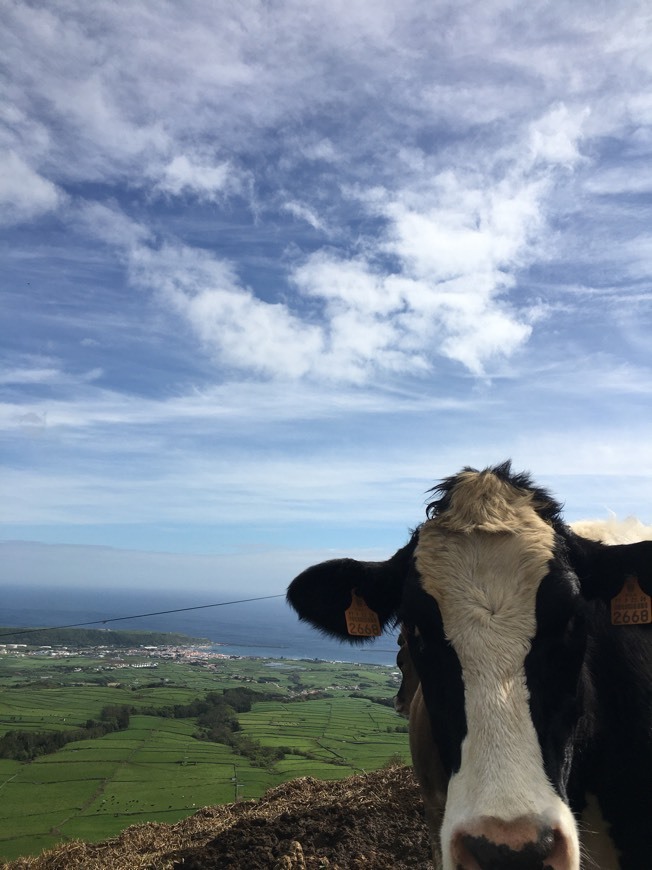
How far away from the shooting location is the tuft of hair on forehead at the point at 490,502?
11.9ft

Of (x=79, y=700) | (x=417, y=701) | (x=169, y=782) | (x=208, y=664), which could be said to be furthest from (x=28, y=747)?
(x=208, y=664)

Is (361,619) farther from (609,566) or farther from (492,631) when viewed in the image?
(609,566)

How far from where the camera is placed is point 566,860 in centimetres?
236

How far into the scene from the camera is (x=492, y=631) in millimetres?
3041

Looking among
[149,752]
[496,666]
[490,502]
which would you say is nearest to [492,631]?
[496,666]

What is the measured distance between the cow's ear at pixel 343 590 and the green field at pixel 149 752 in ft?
43.5

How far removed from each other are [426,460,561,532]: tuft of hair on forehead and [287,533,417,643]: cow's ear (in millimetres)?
536

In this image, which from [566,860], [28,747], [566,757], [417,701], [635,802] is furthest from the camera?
[28,747]

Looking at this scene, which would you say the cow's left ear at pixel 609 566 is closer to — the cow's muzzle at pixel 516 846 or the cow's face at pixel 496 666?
the cow's face at pixel 496 666

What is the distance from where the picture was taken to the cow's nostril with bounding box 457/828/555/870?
2.30 meters

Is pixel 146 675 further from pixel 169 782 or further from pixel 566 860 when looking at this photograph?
pixel 566 860

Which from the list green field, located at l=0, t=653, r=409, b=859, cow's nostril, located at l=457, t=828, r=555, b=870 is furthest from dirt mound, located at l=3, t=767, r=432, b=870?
green field, located at l=0, t=653, r=409, b=859

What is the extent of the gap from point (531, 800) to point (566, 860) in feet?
0.76

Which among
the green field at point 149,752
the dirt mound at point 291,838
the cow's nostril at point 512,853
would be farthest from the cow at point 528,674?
the green field at point 149,752
